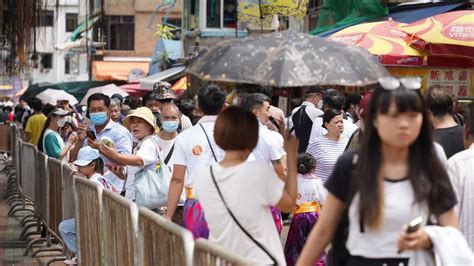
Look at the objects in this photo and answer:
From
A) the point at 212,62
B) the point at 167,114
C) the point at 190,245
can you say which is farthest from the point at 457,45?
the point at 190,245

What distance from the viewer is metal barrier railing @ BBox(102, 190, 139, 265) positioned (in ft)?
24.7

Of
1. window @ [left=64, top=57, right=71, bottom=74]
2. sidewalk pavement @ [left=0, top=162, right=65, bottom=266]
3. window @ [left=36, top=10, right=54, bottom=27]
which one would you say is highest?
window @ [left=36, top=10, right=54, bottom=27]

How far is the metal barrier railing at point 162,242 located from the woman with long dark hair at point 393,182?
0.96 meters

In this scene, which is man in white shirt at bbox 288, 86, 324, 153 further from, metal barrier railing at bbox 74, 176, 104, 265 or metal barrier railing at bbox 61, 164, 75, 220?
metal barrier railing at bbox 74, 176, 104, 265

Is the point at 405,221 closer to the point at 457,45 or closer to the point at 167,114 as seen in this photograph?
the point at 167,114

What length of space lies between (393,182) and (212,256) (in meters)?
0.96

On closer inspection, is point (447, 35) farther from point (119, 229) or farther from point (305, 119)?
point (119, 229)

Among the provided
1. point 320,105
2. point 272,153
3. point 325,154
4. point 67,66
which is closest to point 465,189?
point 272,153

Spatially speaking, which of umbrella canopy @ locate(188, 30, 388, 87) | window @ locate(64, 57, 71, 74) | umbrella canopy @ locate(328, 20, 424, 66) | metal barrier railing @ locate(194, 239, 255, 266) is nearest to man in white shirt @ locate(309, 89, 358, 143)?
umbrella canopy @ locate(328, 20, 424, 66)

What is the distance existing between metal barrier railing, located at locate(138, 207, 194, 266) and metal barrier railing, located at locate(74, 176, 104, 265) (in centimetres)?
180

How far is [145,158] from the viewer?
32.4ft

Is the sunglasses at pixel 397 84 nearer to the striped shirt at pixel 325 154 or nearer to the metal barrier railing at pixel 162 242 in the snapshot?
the metal barrier railing at pixel 162 242

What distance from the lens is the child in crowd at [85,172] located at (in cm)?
1102

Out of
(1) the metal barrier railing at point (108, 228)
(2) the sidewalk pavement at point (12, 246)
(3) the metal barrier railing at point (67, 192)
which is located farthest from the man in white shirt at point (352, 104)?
(3) the metal barrier railing at point (67, 192)
